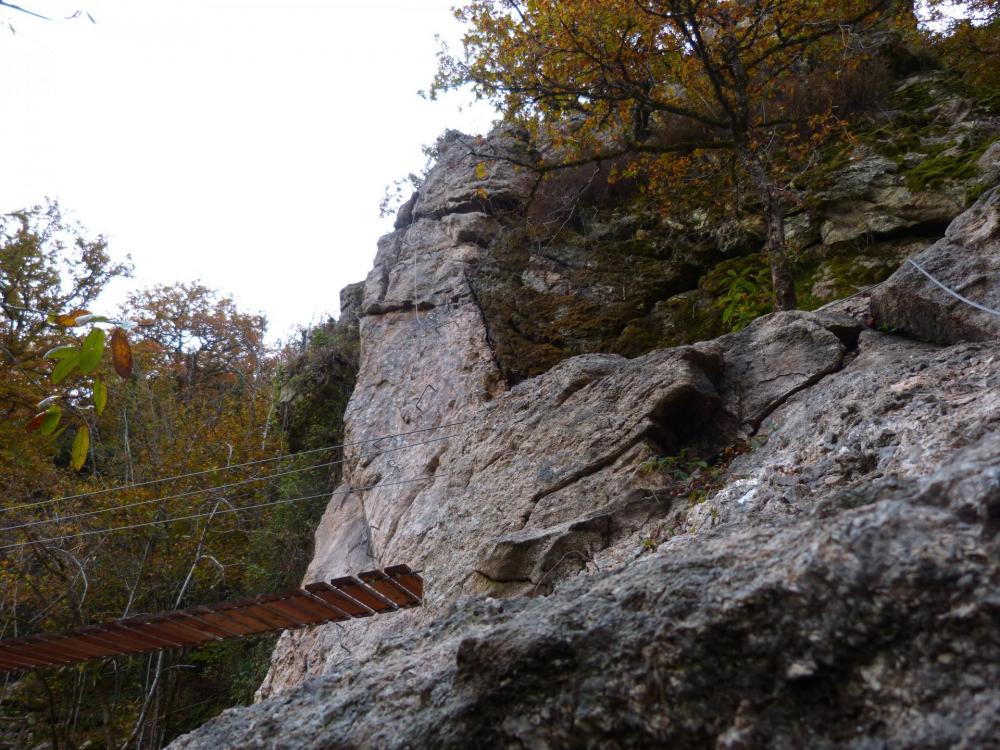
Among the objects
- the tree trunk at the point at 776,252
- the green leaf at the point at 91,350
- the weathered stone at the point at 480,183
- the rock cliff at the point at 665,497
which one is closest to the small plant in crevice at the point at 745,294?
the rock cliff at the point at 665,497

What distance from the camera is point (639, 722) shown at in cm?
224

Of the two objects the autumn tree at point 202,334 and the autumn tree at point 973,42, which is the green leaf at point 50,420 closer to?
the autumn tree at point 973,42

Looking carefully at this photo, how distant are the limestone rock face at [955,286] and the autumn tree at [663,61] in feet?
7.03

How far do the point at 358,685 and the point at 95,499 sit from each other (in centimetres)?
954

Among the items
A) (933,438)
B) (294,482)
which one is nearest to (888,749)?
(933,438)

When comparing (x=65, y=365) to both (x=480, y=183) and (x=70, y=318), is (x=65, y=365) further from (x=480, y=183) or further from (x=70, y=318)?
(x=480, y=183)

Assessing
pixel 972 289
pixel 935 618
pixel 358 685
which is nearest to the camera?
pixel 935 618

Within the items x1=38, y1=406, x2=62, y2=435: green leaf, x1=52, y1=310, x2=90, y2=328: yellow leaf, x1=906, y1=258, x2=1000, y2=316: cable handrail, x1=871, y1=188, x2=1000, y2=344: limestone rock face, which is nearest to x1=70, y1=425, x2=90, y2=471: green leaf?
x1=38, y1=406, x2=62, y2=435: green leaf

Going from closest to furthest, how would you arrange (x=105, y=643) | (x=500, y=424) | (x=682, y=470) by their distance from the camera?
(x=682, y=470), (x=105, y=643), (x=500, y=424)

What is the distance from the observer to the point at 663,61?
27.5 ft

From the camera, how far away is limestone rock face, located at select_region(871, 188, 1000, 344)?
4387mm

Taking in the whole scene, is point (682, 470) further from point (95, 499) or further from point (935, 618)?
point (95, 499)

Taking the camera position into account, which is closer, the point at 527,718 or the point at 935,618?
the point at 935,618

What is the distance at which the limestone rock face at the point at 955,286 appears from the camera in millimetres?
4387
